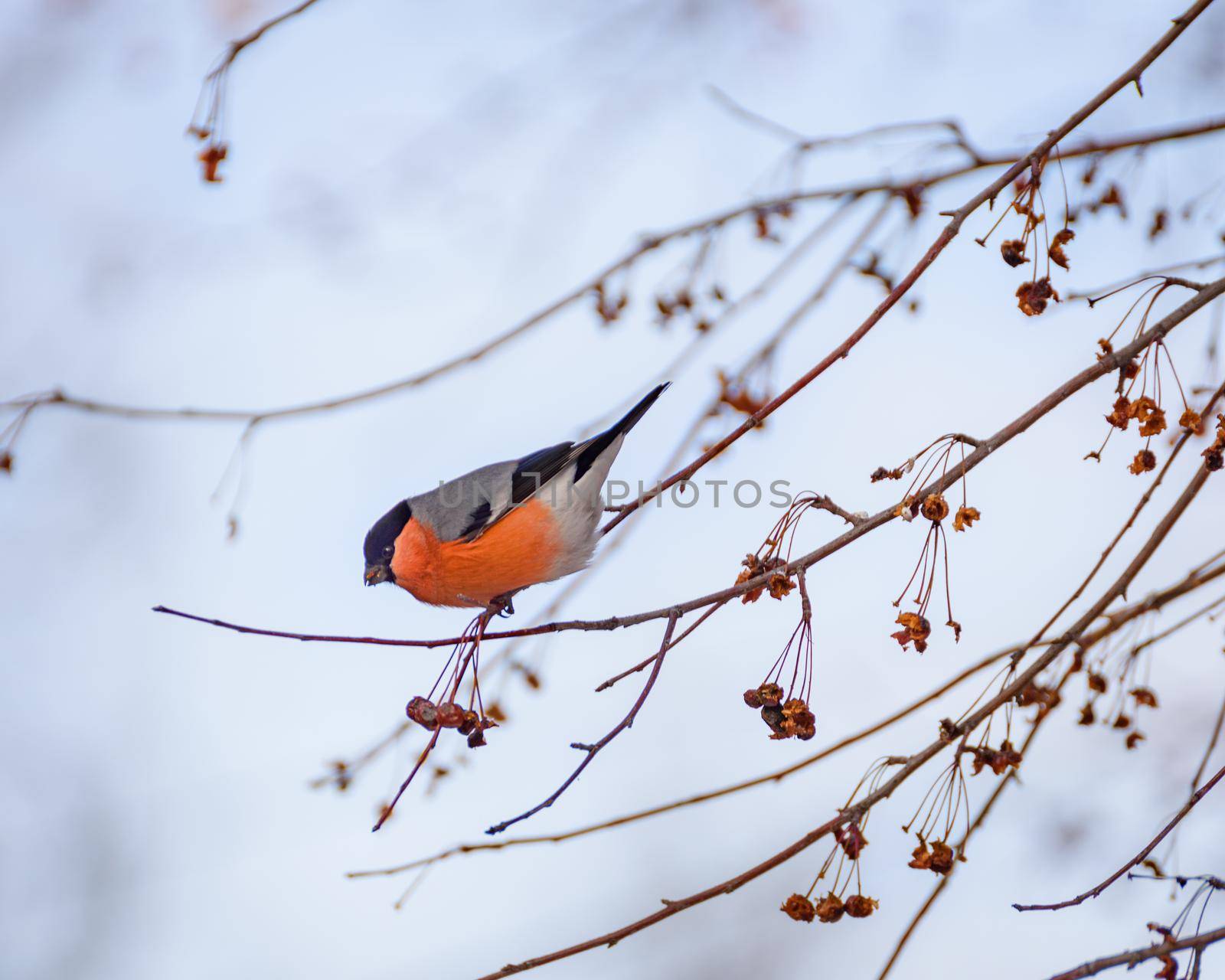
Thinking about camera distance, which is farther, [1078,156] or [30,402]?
[1078,156]

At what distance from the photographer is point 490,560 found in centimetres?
334

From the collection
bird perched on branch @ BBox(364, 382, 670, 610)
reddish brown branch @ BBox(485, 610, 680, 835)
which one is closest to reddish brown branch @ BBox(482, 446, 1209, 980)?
reddish brown branch @ BBox(485, 610, 680, 835)

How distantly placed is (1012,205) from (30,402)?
2.05 meters

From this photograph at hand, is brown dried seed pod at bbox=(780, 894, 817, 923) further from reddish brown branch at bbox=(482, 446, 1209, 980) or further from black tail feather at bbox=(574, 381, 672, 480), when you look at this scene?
black tail feather at bbox=(574, 381, 672, 480)

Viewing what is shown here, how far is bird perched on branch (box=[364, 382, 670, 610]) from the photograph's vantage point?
336 cm

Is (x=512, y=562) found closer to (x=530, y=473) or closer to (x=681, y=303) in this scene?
(x=530, y=473)

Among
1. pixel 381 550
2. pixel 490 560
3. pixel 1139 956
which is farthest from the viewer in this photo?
pixel 381 550

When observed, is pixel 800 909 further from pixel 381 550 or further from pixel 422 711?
pixel 381 550

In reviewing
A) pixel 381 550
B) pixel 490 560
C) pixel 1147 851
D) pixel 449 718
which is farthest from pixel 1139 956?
pixel 381 550

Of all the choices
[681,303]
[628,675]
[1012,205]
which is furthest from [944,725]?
[681,303]

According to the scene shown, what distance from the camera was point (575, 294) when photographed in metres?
2.52

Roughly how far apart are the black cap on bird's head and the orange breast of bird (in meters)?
0.09

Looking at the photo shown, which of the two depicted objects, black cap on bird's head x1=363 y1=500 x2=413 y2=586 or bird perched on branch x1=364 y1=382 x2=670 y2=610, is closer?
bird perched on branch x1=364 y1=382 x2=670 y2=610

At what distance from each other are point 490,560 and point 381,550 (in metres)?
0.48
